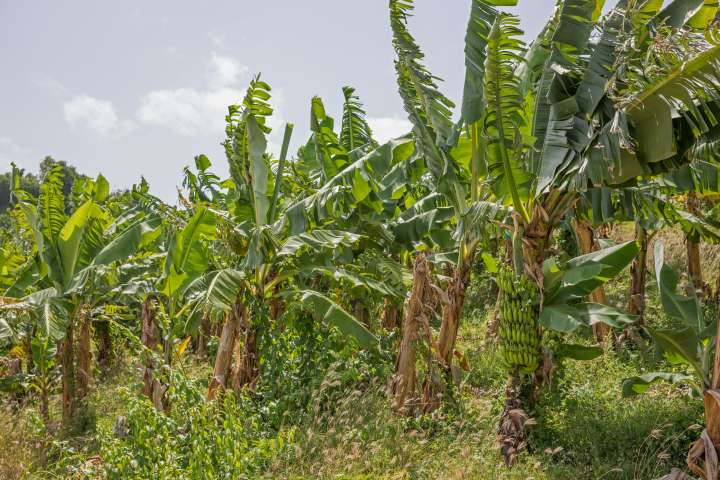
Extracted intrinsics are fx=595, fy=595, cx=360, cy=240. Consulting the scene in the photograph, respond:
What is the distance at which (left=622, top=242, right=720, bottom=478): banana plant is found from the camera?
3.96 metres

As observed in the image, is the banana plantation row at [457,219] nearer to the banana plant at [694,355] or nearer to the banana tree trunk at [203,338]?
the banana plant at [694,355]

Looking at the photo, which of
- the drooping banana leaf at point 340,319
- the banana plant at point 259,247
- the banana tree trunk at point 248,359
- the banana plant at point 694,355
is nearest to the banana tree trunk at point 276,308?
the banana plant at point 259,247

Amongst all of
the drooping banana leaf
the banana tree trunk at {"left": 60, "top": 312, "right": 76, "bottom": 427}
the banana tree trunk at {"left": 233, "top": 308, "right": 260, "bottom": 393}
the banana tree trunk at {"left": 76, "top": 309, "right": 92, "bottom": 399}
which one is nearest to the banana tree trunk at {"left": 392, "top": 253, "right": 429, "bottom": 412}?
the drooping banana leaf

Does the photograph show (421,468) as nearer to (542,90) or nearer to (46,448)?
(542,90)

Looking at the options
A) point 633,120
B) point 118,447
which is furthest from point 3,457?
point 633,120

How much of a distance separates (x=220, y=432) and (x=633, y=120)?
409 cm

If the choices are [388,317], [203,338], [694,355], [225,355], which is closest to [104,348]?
[203,338]

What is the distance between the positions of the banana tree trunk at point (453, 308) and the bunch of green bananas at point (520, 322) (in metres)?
0.77

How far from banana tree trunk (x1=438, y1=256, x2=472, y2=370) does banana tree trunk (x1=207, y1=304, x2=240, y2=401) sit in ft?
7.70

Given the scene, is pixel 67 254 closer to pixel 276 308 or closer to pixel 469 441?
pixel 276 308

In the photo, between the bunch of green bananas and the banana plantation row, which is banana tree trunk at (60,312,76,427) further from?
the bunch of green bananas

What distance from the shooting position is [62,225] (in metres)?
7.58

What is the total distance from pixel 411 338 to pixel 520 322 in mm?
1251

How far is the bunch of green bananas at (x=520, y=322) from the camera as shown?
527cm
